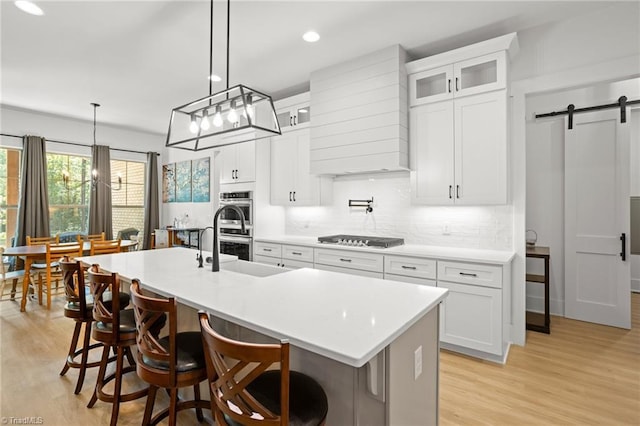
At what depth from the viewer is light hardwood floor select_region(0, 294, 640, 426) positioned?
7.02ft

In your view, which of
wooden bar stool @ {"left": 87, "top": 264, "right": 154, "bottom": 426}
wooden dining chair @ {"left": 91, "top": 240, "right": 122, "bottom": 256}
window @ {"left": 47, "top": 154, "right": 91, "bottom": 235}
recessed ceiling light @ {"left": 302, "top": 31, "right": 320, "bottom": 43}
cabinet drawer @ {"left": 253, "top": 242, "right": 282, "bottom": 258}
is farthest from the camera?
window @ {"left": 47, "top": 154, "right": 91, "bottom": 235}

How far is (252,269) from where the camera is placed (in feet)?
8.78

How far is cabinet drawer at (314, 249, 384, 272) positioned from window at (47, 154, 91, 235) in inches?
209

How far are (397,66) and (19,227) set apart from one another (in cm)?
634

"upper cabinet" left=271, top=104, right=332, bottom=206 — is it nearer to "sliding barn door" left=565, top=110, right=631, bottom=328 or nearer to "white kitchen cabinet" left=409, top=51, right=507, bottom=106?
"white kitchen cabinet" left=409, top=51, right=507, bottom=106

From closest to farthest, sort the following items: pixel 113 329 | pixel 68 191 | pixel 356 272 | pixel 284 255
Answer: pixel 113 329, pixel 356 272, pixel 284 255, pixel 68 191

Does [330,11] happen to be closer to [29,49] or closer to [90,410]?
[29,49]

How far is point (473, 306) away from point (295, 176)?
266 centimetres

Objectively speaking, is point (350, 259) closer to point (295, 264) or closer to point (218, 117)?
point (295, 264)

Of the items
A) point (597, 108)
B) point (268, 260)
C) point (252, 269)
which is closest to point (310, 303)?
point (252, 269)

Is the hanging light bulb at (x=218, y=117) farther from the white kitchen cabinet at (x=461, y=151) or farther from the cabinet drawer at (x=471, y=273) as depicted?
the cabinet drawer at (x=471, y=273)

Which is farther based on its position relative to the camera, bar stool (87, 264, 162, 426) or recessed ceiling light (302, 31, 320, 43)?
recessed ceiling light (302, 31, 320, 43)

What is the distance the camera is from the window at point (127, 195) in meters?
6.91

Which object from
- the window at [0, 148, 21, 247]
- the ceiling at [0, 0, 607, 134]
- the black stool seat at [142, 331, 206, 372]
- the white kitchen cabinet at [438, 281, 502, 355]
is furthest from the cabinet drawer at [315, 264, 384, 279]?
the window at [0, 148, 21, 247]
